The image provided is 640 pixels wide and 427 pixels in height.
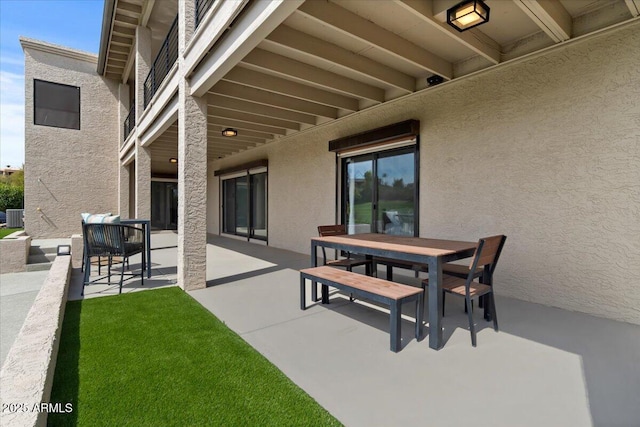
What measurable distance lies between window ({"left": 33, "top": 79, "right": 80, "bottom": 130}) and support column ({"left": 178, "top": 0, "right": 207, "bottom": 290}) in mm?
9118

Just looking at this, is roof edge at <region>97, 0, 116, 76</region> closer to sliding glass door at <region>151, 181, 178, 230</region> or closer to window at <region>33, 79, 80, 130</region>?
window at <region>33, 79, 80, 130</region>

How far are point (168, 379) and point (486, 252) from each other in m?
2.75

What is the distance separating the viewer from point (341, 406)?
1.92 metres

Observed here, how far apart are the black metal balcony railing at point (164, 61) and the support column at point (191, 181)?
1228mm

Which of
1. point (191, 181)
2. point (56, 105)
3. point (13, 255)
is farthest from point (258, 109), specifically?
point (56, 105)

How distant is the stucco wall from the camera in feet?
34.0

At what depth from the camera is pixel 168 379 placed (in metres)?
2.18

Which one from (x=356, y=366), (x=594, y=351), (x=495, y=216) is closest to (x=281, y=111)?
(x=495, y=216)

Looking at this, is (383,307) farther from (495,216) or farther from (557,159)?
(557,159)

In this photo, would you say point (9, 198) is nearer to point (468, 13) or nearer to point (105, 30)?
point (105, 30)

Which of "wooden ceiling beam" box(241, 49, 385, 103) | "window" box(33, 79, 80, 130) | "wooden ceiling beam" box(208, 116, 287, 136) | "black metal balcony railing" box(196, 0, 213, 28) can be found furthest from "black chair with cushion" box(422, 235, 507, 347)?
"window" box(33, 79, 80, 130)

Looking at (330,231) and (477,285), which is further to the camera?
(330,231)

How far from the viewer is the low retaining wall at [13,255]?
702 centimetres

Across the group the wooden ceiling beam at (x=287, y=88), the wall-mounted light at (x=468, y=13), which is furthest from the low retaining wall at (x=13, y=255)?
the wall-mounted light at (x=468, y=13)
